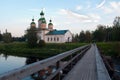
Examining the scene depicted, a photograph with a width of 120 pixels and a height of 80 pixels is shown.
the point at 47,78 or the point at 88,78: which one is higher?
the point at 47,78

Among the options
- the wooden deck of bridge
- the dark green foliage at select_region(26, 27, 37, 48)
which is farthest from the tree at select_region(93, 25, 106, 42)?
the wooden deck of bridge

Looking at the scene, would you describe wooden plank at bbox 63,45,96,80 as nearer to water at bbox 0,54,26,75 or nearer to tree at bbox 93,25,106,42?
water at bbox 0,54,26,75

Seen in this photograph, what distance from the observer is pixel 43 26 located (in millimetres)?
99812

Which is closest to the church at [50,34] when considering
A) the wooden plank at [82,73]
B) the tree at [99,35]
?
the tree at [99,35]

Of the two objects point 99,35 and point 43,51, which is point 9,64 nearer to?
point 43,51

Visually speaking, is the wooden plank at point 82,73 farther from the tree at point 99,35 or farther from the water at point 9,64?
the tree at point 99,35

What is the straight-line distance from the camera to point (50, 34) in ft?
326

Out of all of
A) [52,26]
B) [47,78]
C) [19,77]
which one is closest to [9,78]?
[19,77]

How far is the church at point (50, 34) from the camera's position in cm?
9512

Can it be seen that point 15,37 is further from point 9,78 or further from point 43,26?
point 9,78

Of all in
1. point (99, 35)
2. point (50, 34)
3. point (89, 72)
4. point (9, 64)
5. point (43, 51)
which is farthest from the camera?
point (99, 35)

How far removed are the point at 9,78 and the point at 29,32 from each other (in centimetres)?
7668

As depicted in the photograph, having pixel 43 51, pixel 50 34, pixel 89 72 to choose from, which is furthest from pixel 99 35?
pixel 89 72

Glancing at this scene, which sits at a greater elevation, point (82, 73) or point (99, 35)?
point (99, 35)
